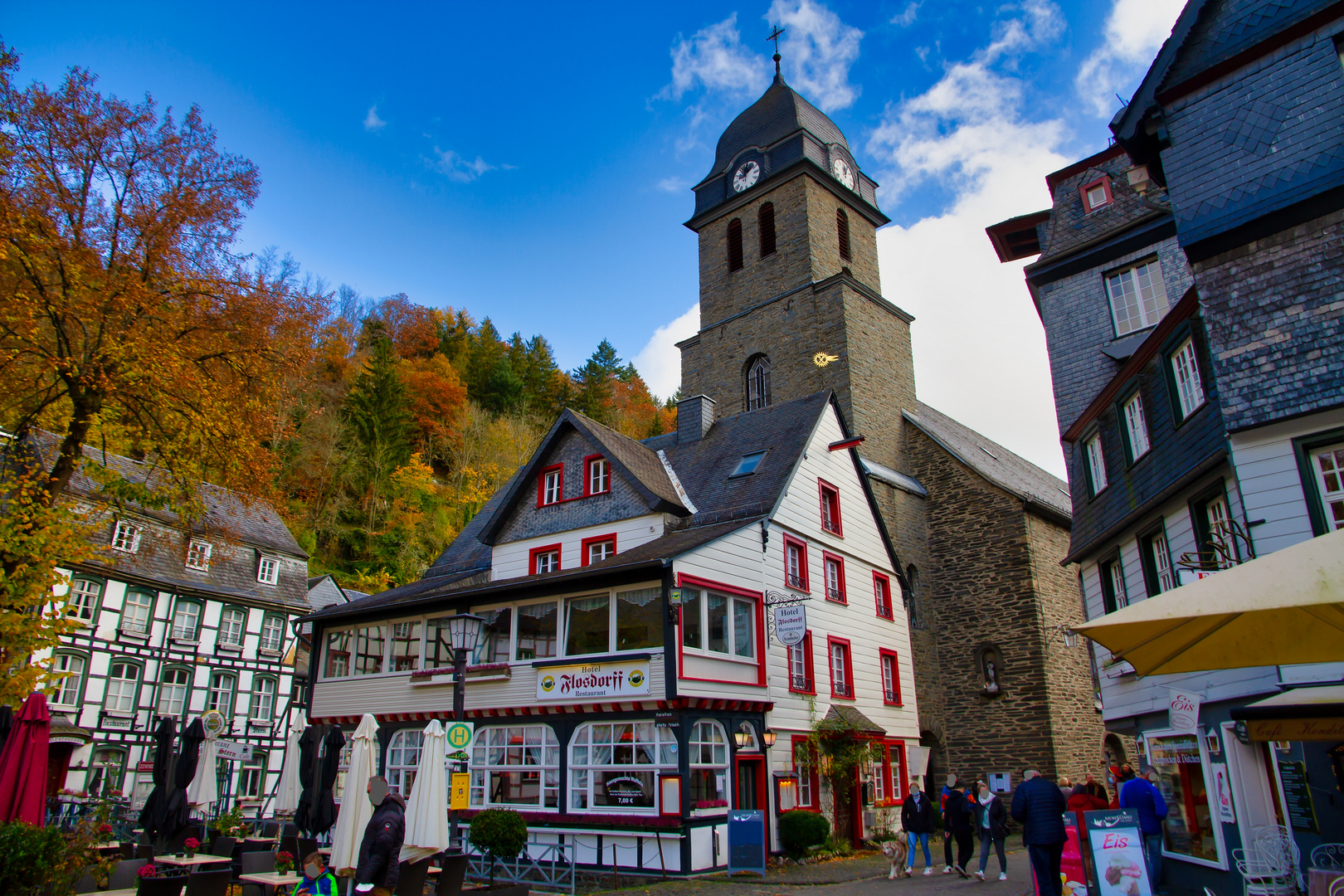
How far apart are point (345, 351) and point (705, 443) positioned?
32.7 m

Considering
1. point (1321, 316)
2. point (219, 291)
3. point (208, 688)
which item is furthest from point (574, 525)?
point (208, 688)

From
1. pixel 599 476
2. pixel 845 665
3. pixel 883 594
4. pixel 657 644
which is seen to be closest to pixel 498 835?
pixel 657 644

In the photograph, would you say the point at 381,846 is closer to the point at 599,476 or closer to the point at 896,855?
the point at 896,855

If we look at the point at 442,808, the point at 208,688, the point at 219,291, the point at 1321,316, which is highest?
the point at 219,291

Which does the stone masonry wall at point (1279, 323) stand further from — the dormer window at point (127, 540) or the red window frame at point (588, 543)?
the dormer window at point (127, 540)

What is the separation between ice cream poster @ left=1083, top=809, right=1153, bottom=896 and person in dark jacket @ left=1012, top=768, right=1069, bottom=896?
4.33ft

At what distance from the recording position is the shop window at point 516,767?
15633 mm

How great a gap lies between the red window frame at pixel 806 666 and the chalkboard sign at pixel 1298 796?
358 inches

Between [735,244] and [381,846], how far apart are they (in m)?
28.7

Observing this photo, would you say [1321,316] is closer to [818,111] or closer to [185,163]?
[185,163]

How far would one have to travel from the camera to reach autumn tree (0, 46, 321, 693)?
1242 centimetres

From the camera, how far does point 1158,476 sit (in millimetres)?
11695

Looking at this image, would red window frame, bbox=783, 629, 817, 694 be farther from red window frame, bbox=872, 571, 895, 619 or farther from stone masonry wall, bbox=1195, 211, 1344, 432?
stone masonry wall, bbox=1195, 211, 1344, 432

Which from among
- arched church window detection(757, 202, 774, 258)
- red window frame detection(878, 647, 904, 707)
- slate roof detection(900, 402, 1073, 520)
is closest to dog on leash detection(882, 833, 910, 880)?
red window frame detection(878, 647, 904, 707)
